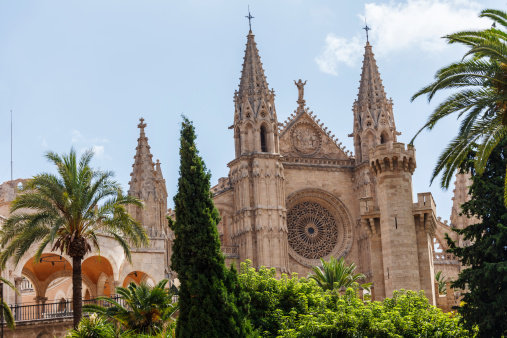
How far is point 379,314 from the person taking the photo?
27.6 metres

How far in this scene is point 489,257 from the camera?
2530cm

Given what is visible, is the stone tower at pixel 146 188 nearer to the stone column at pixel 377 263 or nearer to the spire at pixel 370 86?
the stone column at pixel 377 263

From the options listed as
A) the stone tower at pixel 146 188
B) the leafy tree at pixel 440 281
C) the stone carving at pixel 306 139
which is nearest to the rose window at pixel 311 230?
the stone carving at pixel 306 139

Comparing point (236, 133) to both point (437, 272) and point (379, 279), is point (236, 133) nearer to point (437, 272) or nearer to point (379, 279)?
point (437, 272)

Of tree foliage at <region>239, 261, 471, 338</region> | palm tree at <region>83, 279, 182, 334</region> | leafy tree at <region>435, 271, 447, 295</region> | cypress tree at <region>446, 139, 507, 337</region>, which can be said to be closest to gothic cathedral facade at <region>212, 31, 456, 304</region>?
leafy tree at <region>435, 271, 447, 295</region>

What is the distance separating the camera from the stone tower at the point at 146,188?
140 feet

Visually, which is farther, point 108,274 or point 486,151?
point 108,274

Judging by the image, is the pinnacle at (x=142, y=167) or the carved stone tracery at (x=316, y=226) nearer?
the pinnacle at (x=142, y=167)

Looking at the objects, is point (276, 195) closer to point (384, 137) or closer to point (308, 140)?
point (308, 140)

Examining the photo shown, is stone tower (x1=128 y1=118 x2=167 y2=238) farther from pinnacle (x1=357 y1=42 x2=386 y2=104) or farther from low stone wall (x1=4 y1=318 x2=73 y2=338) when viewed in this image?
pinnacle (x1=357 y1=42 x2=386 y2=104)

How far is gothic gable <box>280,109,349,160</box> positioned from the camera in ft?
172

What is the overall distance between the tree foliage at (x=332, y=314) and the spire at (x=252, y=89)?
20.5 metres

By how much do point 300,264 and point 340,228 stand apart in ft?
12.0

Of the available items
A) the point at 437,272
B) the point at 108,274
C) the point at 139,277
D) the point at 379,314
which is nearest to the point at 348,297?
the point at 379,314
